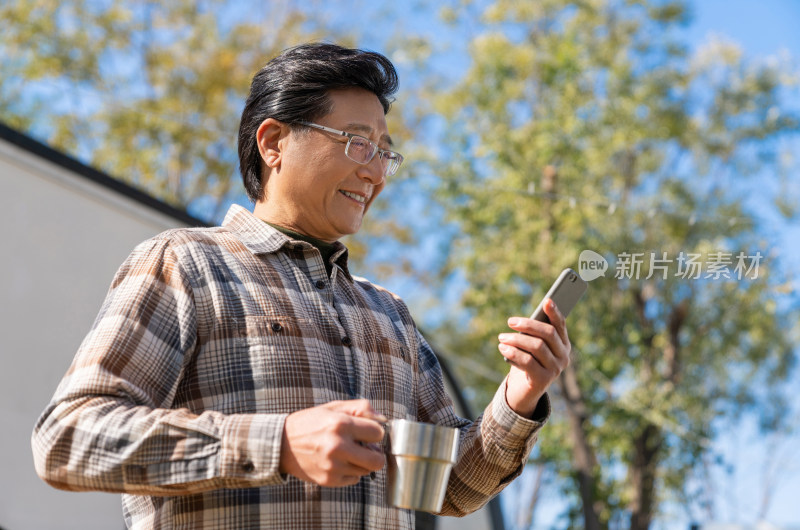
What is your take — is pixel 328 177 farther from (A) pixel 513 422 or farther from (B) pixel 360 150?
(A) pixel 513 422

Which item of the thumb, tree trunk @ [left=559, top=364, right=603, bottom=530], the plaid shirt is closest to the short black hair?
the plaid shirt

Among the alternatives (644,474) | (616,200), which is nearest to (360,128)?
(644,474)

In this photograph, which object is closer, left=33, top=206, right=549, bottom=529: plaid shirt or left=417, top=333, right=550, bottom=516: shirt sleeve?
left=33, top=206, right=549, bottom=529: plaid shirt

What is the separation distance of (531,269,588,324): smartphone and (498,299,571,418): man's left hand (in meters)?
0.01

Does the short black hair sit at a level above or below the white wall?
above

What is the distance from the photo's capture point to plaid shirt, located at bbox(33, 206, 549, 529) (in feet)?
3.72

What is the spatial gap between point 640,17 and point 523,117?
304 centimetres

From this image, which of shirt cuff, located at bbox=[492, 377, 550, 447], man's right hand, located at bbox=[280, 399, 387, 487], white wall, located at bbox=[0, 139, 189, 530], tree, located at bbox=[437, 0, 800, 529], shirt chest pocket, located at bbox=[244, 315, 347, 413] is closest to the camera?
man's right hand, located at bbox=[280, 399, 387, 487]

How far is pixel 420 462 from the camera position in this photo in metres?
1.14

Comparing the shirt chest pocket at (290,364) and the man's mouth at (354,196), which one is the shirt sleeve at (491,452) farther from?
the man's mouth at (354,196)

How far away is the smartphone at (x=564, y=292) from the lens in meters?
1.41

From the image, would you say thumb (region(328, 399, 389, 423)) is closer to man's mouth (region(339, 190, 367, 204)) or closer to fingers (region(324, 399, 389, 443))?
fingers (region(324, 399, 389, 443))

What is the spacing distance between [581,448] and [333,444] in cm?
909

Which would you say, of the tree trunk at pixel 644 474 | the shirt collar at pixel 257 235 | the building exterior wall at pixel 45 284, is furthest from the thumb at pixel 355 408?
the tree trunk at pixel 644 474
